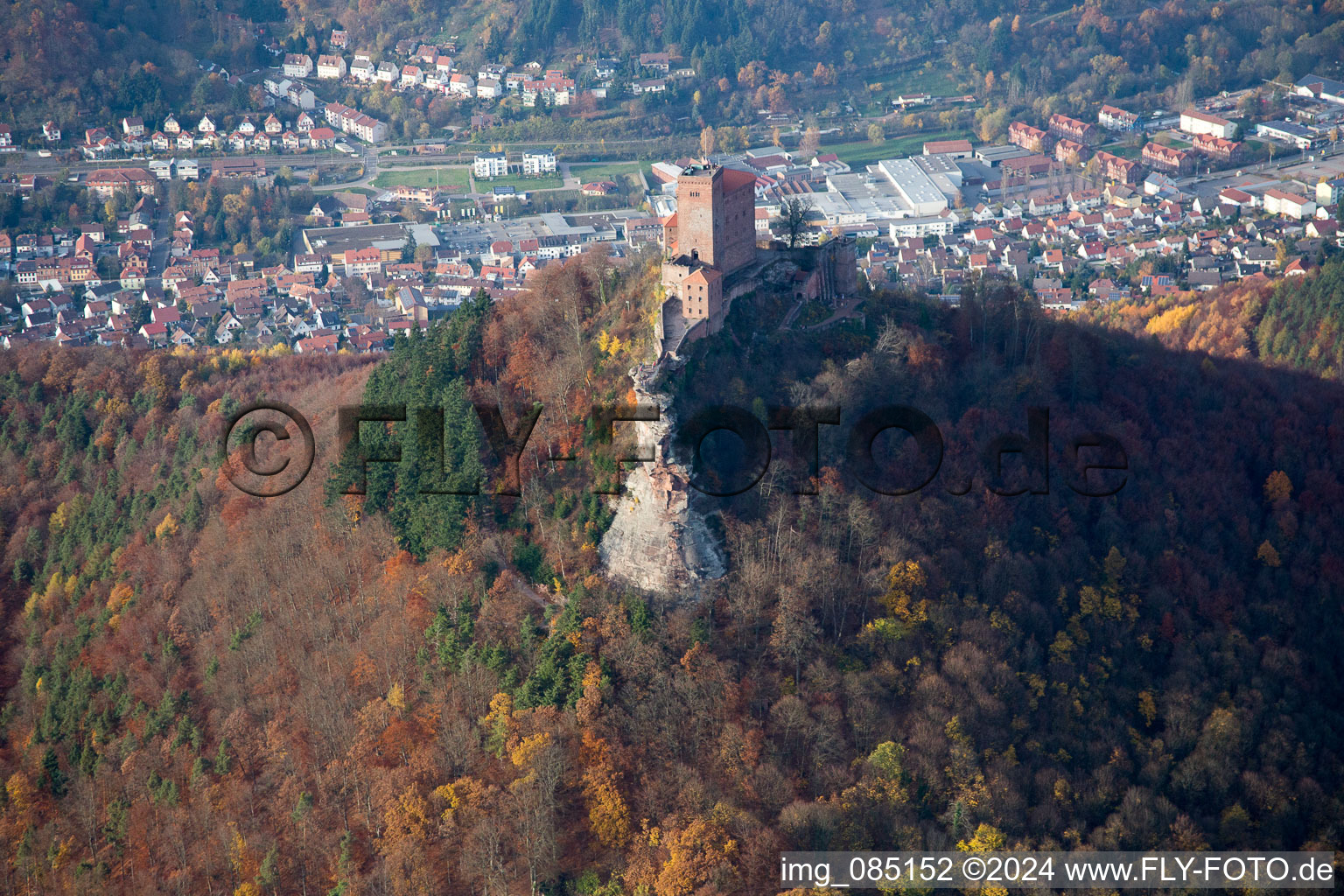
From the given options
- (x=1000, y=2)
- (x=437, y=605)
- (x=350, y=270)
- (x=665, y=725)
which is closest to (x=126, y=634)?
(x=437, y=605)

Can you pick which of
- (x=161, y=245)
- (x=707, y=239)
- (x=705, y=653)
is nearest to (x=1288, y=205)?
(x=707, y=239)

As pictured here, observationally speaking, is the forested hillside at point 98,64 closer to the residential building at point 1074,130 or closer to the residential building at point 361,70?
the residential building at point 361,70

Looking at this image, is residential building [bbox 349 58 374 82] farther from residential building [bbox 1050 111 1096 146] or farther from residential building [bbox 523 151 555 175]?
residential building [bbox 1050 111 1096 146]

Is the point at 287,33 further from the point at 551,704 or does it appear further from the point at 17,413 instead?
the point at 551,704

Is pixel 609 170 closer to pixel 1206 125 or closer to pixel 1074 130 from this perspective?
pixel 1074 130

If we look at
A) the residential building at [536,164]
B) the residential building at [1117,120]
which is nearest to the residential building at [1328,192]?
the residential building at [1117,120]

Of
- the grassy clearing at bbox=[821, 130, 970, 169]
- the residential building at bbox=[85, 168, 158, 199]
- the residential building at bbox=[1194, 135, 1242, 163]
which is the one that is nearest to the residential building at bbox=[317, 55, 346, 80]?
the residential building at bbox=[85, 168, 158, 199]
